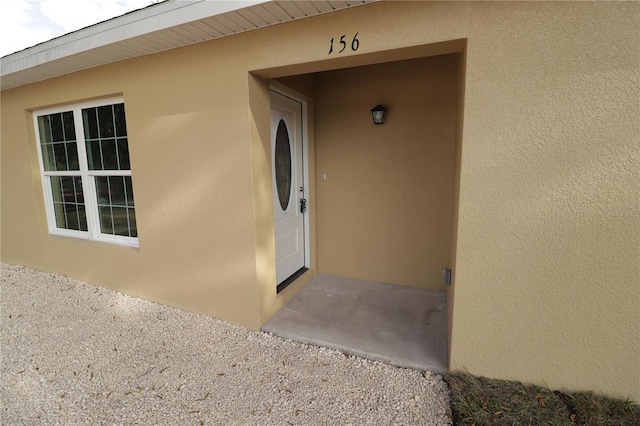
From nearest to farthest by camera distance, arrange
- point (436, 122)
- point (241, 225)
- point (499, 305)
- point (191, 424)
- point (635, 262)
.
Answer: point (635, 262), point (191, 424), point (499, 305), point (241, 225), point (436, 122)

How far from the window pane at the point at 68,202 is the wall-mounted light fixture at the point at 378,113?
408 centimetres

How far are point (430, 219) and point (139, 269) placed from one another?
356 cm

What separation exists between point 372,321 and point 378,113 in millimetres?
2364

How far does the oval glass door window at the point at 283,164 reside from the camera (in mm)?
3506

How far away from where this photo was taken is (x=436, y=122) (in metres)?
3.46

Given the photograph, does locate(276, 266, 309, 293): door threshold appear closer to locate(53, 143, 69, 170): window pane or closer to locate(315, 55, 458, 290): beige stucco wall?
locate(315, 55, 458, 290): beige stucco wall

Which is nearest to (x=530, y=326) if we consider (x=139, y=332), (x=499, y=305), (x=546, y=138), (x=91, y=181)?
(x=499, y=305)

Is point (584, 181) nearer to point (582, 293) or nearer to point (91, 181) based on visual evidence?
point (582, 293)

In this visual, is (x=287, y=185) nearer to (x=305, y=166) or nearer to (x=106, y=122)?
(x=305, y=166)

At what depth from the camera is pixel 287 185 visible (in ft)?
12.3

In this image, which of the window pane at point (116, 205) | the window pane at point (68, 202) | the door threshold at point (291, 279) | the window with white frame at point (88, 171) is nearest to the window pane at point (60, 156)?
the window with white frame at point (88, 171)

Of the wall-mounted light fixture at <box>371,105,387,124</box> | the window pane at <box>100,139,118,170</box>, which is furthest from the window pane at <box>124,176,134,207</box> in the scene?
the wall-mounted light fixture at <box>371,105,387,124</box>

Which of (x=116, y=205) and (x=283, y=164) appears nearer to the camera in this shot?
(x=283, y=164)

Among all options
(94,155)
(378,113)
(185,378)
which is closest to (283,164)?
(378,113)
